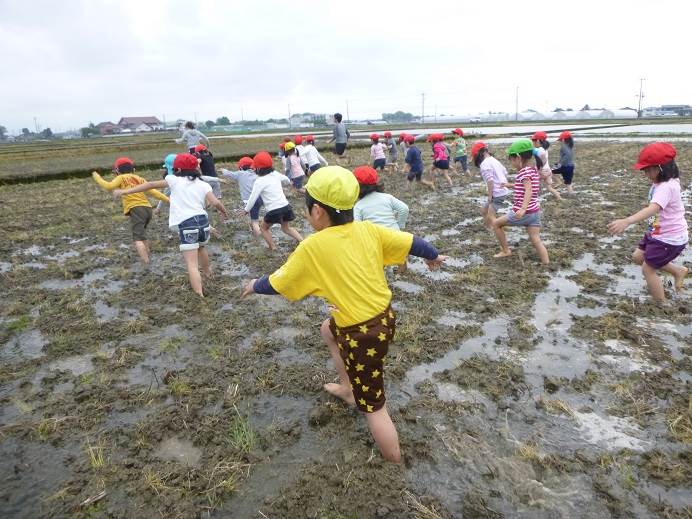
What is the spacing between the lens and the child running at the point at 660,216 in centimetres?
415

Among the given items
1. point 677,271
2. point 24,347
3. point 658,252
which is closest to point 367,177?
point 658,252

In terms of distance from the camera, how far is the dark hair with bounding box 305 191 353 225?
2.55m

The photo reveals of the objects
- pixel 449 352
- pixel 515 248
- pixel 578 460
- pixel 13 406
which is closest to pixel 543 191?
pixel 515 248

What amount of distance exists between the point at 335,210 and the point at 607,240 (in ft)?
21.6

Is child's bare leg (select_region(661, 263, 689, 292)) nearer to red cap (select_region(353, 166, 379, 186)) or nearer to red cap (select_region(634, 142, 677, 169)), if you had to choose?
red cap (select_region(634, 142, 677, 169))

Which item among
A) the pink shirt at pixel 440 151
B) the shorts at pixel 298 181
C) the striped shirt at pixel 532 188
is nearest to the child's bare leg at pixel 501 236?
the striped shirt at pixel 532 188

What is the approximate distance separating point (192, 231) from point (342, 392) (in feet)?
10.7

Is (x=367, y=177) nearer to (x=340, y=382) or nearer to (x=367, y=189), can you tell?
(x=367, y=189)

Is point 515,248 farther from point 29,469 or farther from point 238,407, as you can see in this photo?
point 29,469

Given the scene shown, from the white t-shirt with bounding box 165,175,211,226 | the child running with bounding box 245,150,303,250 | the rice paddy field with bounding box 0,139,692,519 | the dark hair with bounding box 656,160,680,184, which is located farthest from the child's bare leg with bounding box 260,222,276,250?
the dark hair with bounding box 656,160,680,184

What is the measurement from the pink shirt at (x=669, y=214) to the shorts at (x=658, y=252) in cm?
5

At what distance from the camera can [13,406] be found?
365 centimetres

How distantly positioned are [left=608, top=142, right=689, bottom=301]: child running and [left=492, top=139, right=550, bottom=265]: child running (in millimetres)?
1499

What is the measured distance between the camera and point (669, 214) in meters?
4.41
